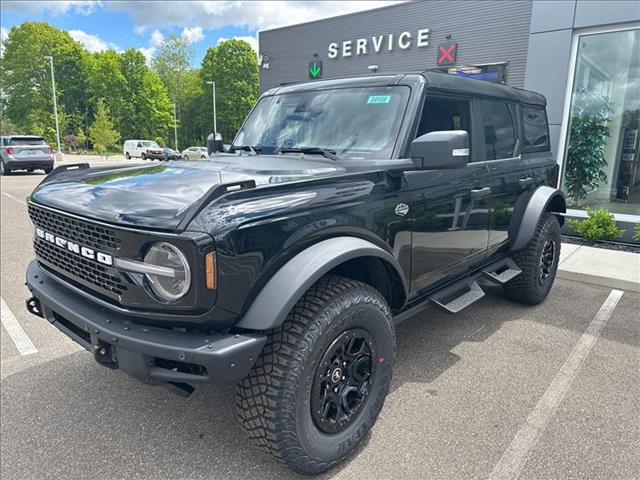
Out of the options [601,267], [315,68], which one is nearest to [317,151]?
[601,267]

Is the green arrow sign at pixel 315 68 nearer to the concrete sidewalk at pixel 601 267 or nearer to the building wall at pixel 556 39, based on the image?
the building wall at pixel 556 39

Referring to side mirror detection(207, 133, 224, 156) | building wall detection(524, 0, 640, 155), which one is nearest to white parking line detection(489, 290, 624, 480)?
side mirror detection(207, 133, 224, 156)

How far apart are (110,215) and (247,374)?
2.91 feet

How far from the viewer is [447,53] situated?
12.4 metres

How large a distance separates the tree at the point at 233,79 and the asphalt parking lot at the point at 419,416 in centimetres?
5055

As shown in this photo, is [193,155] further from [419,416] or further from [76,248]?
[419,416]

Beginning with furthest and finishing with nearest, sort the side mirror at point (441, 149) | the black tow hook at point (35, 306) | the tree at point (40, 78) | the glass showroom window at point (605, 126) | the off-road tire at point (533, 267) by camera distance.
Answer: the tree at point (40, 78) < the glass showroom window at point (605, 126) < the off-road tire at point (533, 267) < the black tow hook at point (35, 306) < the side mirror at point (441, 149)

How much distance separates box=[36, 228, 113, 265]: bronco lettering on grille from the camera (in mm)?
2002

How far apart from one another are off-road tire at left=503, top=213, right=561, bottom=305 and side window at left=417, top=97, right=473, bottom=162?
130cm

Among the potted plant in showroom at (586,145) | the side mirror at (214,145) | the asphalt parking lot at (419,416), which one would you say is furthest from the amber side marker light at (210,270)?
the potted plant in showroom at (586,145)

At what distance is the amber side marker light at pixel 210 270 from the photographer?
176cm

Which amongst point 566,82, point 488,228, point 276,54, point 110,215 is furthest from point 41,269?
point 276,54

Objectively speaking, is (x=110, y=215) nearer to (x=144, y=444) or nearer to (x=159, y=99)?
(x=144, y=444)

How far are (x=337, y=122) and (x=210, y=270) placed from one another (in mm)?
1647
